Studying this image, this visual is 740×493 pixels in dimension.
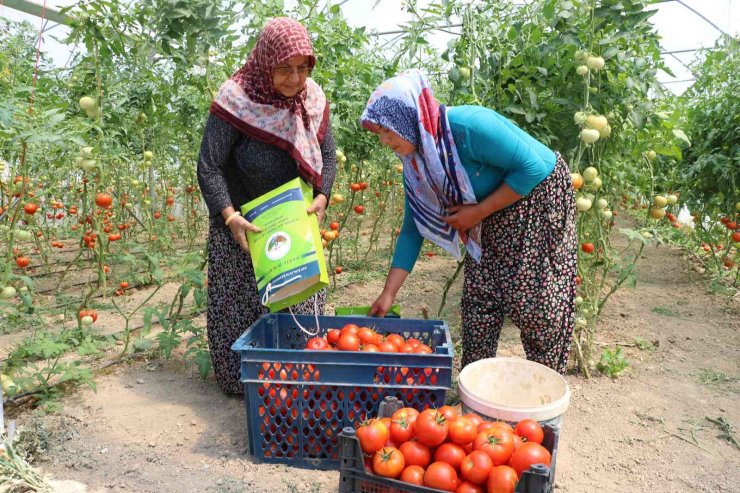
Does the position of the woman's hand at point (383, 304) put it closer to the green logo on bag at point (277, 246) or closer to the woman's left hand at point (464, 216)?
the woman's left hand at point (464, 216)

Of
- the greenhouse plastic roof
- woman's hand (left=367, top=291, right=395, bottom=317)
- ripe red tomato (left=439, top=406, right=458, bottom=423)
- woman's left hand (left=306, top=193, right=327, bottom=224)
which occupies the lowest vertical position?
ripe red tomato (left=439, top=406, right=458, bottom=423)

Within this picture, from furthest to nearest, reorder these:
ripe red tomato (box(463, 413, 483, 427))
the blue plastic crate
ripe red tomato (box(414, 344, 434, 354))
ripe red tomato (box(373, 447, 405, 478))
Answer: ripe red tomato (box(414, 344, 434, 354)) → the blue plastic crate → ripe red tomato (box(463, 413, 483, 427)) → ripe red tomato (box(373, 447, 405, 478))

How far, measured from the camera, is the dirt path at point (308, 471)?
189cm

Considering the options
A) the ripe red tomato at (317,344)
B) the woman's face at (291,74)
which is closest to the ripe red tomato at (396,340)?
the ripe red tomato at (317,344)

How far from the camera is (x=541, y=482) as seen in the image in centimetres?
136

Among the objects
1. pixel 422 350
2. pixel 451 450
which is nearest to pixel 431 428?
pixel 451 450

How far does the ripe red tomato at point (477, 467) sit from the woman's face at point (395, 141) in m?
0.98

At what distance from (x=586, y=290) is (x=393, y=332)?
124 cm

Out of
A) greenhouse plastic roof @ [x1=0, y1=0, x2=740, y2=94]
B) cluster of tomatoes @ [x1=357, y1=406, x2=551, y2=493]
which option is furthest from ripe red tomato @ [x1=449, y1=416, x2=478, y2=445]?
greenhouse plastic roof @ [x1=0, y1=0, x2=740, y2=94]

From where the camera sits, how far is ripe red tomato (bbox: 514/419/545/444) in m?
1.54

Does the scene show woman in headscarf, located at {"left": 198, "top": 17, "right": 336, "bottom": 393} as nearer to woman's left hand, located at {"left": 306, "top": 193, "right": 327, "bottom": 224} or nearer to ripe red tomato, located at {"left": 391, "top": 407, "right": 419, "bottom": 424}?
woman's left hand, located at {"left": 306, "top": 193, "right": 327, "bottom": 224}

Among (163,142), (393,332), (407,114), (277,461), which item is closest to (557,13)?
(407,114)

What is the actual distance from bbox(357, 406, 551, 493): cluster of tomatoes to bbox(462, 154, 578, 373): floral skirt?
592 mm

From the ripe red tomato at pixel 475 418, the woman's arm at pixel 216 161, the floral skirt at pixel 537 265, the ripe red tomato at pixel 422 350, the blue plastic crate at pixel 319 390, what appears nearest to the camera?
the ripe red tomato at pixel 475 418
